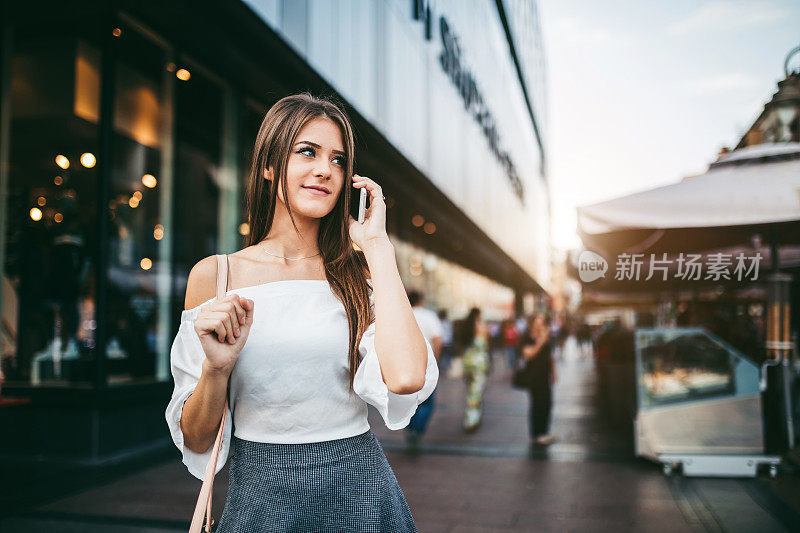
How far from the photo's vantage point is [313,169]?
165 cm

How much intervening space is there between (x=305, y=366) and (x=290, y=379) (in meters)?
0.05

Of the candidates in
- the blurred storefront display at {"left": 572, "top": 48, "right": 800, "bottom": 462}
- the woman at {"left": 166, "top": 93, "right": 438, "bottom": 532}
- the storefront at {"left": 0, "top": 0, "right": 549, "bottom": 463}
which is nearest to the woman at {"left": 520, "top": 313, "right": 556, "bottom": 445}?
the blurred storefront display at {"left": 572, "top": 48, "right": 800, "bottom": 462}

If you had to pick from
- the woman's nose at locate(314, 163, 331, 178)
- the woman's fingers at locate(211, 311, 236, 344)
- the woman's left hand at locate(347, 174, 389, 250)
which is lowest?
the woman's fingers at locate(211, 311, 236, 344)

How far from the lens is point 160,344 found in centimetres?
831

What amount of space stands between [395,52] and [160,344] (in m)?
8.21

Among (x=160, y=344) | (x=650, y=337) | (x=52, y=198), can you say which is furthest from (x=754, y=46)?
(x=52, y=198)

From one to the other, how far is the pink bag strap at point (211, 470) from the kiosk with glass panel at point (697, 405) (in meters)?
5.76

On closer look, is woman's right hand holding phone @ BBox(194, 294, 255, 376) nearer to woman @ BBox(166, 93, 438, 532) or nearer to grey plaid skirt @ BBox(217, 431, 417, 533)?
woman @ BBox(166, 93, 438, 532)

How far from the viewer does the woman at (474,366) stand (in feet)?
30.1

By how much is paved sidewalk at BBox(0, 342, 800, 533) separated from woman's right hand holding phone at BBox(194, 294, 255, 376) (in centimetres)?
368

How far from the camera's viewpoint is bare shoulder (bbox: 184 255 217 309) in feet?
5.17

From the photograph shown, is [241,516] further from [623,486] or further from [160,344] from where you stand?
[160,344]

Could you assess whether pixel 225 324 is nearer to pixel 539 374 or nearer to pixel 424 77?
pixel 539 374

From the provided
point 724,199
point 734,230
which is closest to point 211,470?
point 724,199
